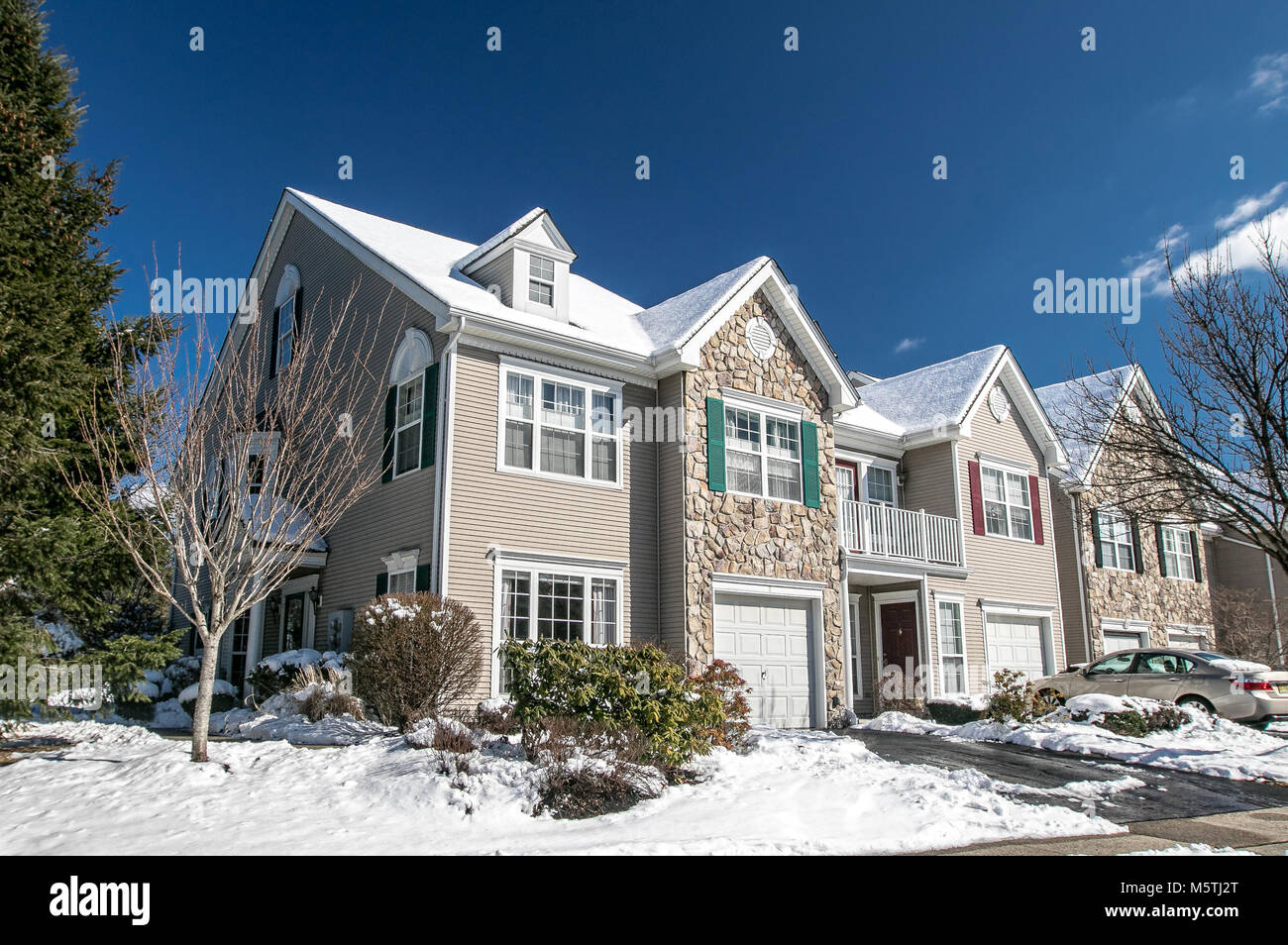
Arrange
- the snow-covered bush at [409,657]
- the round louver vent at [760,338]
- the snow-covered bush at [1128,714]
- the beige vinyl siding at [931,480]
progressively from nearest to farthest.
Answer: the snow-covered bush at [409,657], the snow-covered bush at [1128,714], the round louver vent at [760,338], the beige vinyl siding at [931,480]

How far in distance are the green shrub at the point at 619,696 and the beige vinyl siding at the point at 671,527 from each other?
4591mm

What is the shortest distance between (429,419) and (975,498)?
501 inches

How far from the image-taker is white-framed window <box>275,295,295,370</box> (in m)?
19.0

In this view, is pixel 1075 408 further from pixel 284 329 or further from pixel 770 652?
pixel 284 329

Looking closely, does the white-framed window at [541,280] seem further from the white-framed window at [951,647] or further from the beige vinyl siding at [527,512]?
the white-framed window at [951,647]

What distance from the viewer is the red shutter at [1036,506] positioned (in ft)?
73.1

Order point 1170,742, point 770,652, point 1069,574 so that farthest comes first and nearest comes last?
point 1069,574 < point 770,652 < point 1170,742

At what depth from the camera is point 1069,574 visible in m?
23.3

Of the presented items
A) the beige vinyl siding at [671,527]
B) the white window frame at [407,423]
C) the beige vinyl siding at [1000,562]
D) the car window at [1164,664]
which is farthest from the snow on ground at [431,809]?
the beige vinyl siding at [1000,562]

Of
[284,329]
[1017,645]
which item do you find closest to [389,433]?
[284,329]

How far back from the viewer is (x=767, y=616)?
1627 centimetres

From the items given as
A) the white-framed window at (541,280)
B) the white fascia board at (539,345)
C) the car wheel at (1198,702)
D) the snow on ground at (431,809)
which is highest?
the white-framed window at (541,280)

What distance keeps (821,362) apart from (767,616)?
500 centimetres

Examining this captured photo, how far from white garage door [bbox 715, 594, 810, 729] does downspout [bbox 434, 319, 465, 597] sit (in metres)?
4.93
